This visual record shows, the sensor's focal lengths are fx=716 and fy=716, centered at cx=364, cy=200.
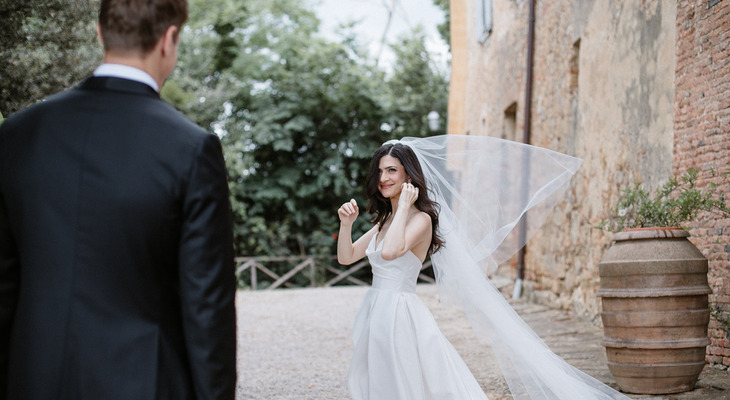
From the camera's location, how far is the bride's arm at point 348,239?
3.43 m

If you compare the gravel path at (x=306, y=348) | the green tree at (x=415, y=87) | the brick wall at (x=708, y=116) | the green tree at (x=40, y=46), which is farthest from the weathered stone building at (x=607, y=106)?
the green tree at (x=415, y=87)

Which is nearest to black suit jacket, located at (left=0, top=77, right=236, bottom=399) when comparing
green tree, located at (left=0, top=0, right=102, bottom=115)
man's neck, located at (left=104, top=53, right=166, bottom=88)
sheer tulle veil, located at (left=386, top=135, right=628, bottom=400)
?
man's neck, located at (left=104, top=53, right=166, bottom=88)

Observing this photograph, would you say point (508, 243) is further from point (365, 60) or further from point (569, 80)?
point (365, 60)

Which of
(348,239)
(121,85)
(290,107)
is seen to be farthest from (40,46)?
(290,107)

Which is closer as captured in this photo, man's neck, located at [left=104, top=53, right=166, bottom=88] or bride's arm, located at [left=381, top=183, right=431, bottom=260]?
man's neck, located at [left=104, top=53, right=166, bottom=88]

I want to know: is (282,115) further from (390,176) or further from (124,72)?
(124,72)

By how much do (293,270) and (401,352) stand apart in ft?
49.6

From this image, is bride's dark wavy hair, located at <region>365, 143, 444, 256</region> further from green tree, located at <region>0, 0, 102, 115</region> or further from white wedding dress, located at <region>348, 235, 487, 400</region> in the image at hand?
green tree, located at <region>0, 0, 102, 115</region>

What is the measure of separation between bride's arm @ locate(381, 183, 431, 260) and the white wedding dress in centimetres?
11

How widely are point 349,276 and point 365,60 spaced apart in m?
6.16

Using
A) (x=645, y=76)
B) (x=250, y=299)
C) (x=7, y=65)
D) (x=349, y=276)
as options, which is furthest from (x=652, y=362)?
(x=349, y=276)

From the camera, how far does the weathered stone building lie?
521cm

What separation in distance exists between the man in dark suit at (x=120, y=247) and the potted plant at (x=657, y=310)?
328 centimetres

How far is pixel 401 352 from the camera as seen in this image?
319 cm
